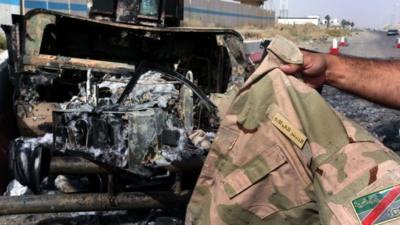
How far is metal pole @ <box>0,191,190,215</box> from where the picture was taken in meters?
3.99

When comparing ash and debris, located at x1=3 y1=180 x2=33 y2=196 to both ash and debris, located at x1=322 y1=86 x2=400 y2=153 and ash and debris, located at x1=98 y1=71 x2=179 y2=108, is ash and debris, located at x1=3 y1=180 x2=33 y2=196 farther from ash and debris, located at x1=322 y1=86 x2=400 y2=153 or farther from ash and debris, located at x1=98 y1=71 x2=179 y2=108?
ash and debris, located at x1=322 y1=86 x2=400 y2=153

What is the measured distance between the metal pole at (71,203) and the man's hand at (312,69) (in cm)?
182

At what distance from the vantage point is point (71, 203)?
4043mm

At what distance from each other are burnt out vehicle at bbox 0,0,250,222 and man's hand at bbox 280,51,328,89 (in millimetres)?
1337

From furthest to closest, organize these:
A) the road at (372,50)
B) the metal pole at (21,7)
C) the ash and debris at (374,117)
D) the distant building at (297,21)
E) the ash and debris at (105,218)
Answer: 1. the distant building at (297,21)
2. the road at (372,50)
3. the metal pole at (21,7)
4. the ash and debris at (374,117)
5. the ash and debris at (105,218)

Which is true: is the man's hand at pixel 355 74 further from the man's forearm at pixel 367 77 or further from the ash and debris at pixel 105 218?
the ash and debris at pixel 105 218

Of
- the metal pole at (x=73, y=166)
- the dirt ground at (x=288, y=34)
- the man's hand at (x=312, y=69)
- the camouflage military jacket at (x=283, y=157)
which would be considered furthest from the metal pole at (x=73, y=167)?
the dirt ground at (x=288, y=34)

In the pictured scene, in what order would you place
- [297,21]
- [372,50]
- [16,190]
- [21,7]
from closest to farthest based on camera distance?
[16,190] < [21,7] < [372,50] < [297,21]

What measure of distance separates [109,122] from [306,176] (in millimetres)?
1657

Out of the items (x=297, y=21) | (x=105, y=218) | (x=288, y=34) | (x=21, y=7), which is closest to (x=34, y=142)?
(x=105, y=218)

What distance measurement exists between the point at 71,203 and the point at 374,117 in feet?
18.8

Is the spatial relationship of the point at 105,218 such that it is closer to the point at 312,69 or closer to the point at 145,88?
the point at 145,88

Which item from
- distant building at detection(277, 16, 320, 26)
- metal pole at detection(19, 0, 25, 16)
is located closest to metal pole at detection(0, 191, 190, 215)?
metal pole at detection(19, 0, 25, 16)

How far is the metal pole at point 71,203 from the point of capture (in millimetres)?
3986
